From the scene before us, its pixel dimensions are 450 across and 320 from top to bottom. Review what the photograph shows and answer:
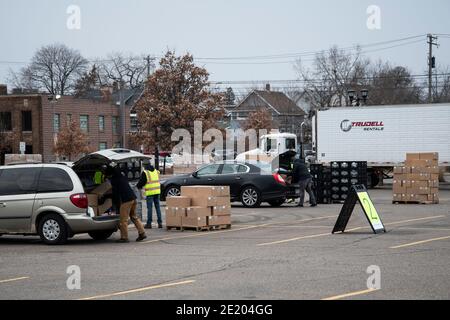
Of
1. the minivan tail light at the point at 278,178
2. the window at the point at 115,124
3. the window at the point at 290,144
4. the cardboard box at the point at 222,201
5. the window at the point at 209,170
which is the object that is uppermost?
the window at the point at 115,124

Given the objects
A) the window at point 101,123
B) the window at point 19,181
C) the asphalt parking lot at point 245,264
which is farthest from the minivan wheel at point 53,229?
the window at point 101,123

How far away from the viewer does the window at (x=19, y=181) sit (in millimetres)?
16250

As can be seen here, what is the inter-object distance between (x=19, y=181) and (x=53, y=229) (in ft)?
4.40

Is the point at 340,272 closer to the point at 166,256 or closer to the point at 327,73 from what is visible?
the point at 166,256

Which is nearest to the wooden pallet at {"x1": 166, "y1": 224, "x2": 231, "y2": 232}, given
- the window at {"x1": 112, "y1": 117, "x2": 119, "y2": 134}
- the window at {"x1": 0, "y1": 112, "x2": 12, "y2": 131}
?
the window at {"x1": 0, "y1": 112, "x2": 12, "y2": 131}

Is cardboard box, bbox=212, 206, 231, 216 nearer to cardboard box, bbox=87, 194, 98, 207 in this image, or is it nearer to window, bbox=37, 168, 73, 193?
cardboard box, bbox=87, 194, 98, 207

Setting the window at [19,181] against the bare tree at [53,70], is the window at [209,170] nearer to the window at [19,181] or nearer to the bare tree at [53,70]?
the window at [19,181]

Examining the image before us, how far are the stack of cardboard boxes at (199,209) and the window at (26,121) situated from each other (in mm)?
49082

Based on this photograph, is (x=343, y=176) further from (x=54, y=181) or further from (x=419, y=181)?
(x=54, y=181)

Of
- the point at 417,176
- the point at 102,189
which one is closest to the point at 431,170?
the point at 417,176
